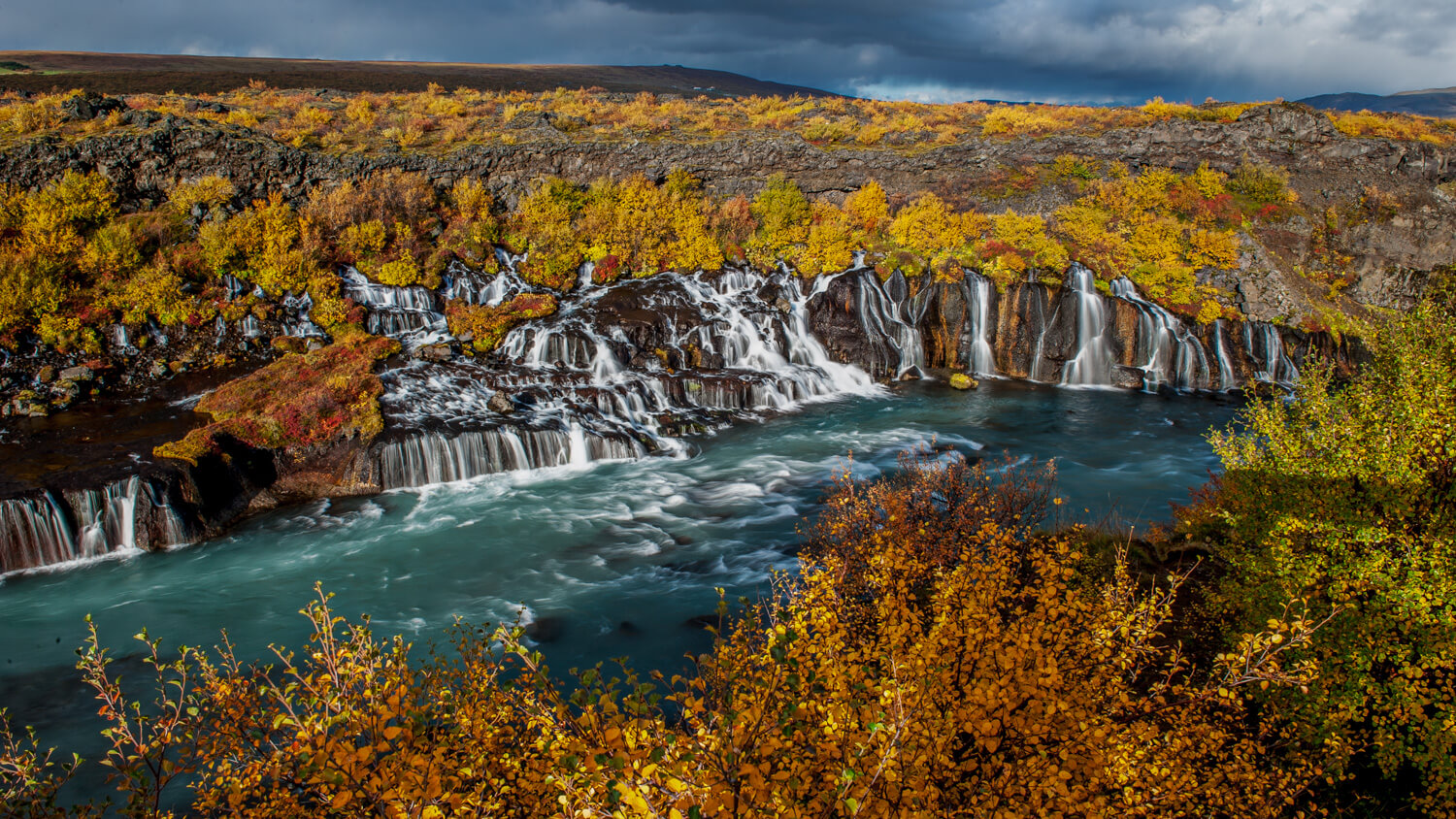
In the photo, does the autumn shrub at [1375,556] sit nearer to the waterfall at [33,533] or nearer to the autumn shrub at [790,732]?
the autumn shrub at [790,732]

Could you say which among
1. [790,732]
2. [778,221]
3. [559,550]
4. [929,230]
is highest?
[778,221]

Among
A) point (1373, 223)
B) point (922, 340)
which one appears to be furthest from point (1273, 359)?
point (922, 340)

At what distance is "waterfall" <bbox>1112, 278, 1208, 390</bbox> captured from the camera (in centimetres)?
2748

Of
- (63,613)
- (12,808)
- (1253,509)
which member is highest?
(12,808)

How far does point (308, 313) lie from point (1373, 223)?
45375 mm

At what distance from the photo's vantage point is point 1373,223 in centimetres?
3102

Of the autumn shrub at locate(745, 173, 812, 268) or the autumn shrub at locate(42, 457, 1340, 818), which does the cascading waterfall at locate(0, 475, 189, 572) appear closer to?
the autumn shrub at locate(42, 457, 1340, 818)

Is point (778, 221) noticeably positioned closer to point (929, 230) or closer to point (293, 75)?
point (929, 230)

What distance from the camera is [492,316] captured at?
2650cm

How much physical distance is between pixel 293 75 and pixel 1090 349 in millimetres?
80795

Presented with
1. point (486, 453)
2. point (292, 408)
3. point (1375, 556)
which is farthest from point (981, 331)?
point (292, 408)

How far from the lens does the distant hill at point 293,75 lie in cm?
5597

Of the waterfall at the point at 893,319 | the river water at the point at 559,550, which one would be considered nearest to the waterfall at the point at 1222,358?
the river water at the point at 559,550

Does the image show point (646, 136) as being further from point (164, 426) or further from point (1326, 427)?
point (1326, 427)
